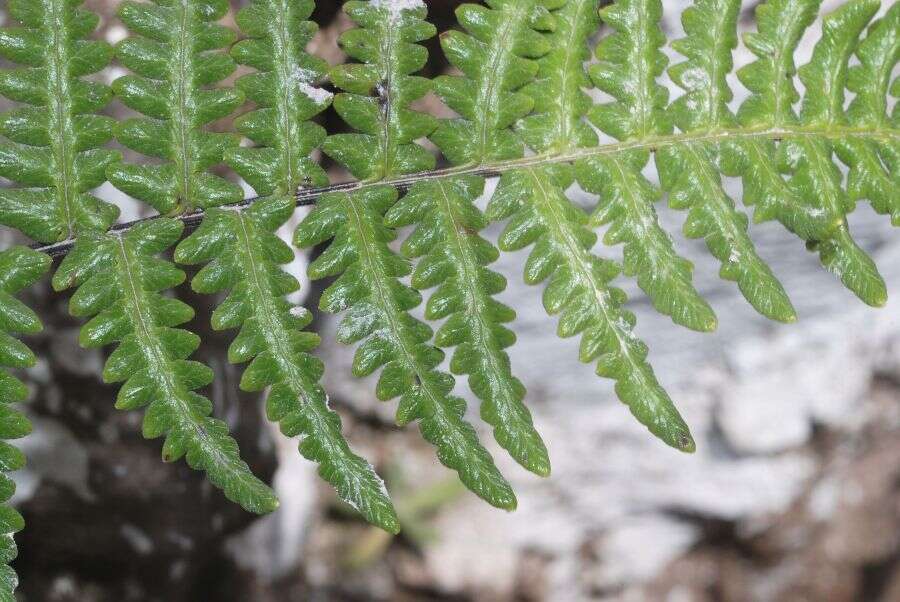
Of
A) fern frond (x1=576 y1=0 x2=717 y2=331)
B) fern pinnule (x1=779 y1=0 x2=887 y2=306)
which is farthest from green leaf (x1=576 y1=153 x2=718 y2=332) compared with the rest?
fern pinnule (x1=779 y1=0 x2=887 y2=306)

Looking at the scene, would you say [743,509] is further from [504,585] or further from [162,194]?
[162,194]

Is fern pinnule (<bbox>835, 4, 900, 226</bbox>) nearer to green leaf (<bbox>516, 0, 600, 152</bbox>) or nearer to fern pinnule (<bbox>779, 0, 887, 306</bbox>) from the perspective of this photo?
fern pinnule (<bbox>779, 0, 887, 306</bbox>)

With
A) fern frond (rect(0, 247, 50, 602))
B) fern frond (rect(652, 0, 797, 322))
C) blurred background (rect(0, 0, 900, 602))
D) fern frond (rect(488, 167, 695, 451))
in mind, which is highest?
fern frond (rect(652, 0, 797, 322))

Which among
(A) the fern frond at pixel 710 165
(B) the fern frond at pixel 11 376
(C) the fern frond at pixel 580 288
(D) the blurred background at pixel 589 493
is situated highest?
(A) the fern frond at pixel 710 165

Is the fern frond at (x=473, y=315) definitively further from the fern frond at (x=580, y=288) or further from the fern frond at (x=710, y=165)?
the fern frond at (x=710, y=165)

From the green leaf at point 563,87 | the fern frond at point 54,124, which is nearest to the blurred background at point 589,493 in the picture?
the fern frond at point 54,124

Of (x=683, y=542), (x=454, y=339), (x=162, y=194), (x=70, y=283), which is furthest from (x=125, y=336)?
(x=683, y=542)
